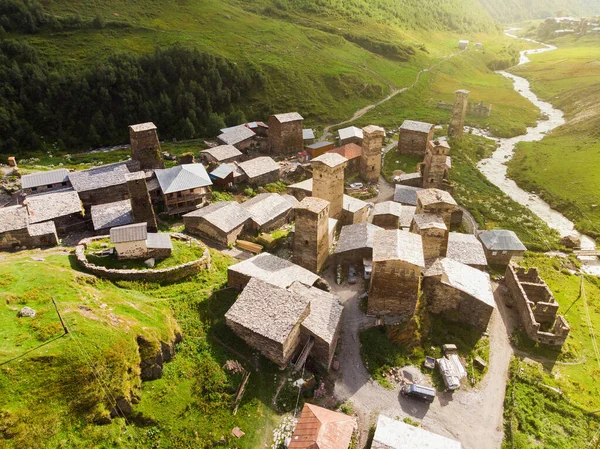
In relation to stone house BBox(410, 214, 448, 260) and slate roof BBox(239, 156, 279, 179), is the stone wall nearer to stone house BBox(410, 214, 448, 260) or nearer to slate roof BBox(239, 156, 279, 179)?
stone house BBox(410, 214, 448, 260)

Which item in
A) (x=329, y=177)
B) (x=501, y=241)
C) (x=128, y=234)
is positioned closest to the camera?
(x=128, y=234)

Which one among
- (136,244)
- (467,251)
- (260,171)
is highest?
(136,244)

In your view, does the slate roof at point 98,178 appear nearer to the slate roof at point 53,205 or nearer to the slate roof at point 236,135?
the slate roof at point 53,205

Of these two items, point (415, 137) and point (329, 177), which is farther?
point (415, 137)

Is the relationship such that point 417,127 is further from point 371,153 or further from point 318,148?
point 318,148

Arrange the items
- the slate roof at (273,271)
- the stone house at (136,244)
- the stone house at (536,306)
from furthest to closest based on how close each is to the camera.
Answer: the stone house at (536,306) < the slate roof at (273,271) < the stone house at (136,244)

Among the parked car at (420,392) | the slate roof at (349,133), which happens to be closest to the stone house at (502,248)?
the parked car at (420,392)

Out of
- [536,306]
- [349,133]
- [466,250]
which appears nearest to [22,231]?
[466,250]
